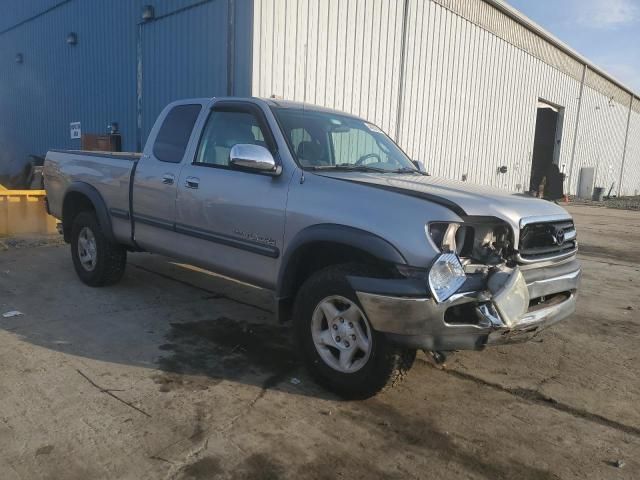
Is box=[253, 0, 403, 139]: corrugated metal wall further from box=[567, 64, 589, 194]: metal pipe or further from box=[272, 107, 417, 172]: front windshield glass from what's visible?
box=[567, 64, 589, 194]: metal pipe

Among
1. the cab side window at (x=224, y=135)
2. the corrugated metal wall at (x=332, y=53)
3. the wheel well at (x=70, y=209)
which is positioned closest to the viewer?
the cab side window at (x=224, y=135)

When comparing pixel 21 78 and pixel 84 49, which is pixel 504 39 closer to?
pixel 84 49

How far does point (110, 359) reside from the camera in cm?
378

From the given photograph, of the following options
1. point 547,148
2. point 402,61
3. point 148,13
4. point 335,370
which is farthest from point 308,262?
point 547,148

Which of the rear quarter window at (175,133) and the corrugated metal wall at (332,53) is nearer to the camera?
the rear quarter window at (175,133)

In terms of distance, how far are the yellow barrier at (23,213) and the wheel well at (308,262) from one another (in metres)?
6.43

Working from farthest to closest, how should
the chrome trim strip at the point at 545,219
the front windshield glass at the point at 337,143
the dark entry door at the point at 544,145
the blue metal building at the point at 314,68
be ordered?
the dark entry door at the point at 544,145
the blue metal building at the point at 314,68
the front windshield glass at the point at 337,143
the chrome trim strip at the point at 545,219

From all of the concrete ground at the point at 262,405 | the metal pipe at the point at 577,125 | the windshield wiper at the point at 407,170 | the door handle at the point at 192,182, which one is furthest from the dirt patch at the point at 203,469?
the metal pipe at the point at 577,125

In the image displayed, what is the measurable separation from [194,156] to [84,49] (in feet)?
37.6

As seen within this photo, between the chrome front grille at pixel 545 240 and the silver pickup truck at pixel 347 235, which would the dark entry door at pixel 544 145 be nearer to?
the chrome front grille at pixel 545 240

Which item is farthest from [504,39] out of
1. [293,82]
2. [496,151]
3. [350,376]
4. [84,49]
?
[350,376]

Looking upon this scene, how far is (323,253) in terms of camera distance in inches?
139

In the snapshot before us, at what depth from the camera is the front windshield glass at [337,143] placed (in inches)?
152

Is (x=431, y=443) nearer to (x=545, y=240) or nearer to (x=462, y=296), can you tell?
(x=462, y=296)
